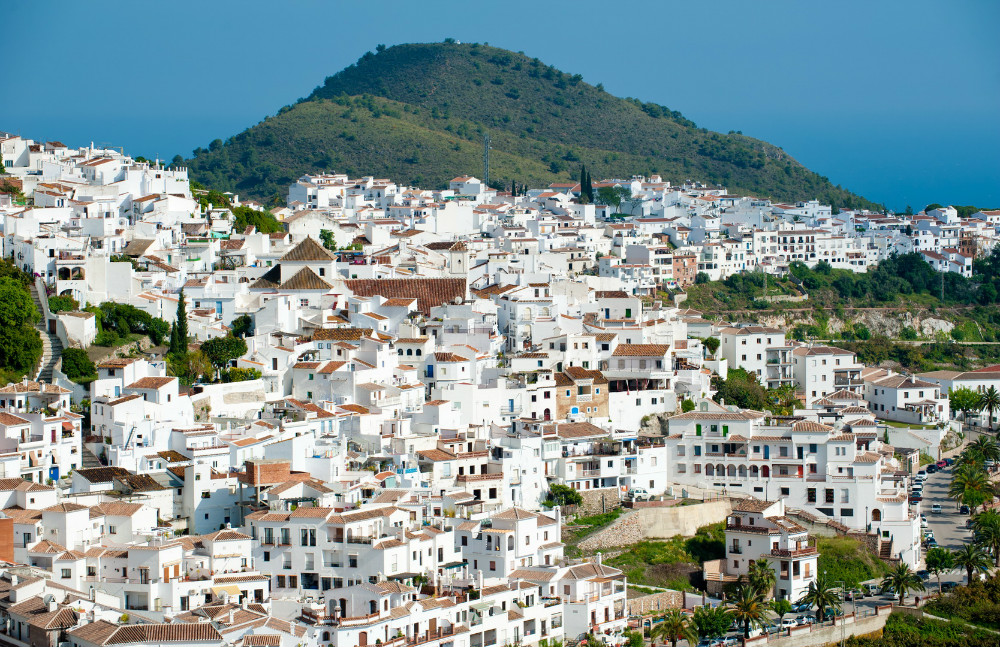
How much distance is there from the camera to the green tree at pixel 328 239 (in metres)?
48.1

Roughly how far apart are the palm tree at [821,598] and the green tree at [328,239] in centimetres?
2219

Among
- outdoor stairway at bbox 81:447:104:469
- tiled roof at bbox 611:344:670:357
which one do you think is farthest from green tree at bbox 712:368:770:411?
outdoor stairway at bbox 81:447:104:469

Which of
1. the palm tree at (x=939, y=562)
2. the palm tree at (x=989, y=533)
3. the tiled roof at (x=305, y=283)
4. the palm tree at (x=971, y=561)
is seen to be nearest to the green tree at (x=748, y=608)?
the palm tree at (x=939, y=562)

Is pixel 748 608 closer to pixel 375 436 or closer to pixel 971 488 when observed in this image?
pixel 375 436

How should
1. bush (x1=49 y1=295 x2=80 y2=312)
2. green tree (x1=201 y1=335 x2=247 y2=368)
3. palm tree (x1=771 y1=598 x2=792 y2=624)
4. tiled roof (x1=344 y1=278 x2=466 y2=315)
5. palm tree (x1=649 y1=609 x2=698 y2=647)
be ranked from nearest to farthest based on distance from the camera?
palm tree (x1=649 y1=609 x2=698 y2=647) < palm tree (x1=771 y1=598 x2=792 y2=624) < bush (x1=49 y1=295 x2=80 y2=312) < green tree (x1=201 y1=335 x2=247 y2=368) < tiled roof (x1=344 y1=278 x2=466 y2=315)

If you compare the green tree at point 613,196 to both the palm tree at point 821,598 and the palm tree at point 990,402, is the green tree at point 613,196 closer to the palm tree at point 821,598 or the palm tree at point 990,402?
the palm tree at point 990,402

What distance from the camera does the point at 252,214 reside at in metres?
47.4

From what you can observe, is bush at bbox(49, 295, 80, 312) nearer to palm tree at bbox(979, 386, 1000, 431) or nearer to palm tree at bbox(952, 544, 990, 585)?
palm tree at bbox(952, 544, 990, 585)

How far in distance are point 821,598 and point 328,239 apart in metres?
23.6

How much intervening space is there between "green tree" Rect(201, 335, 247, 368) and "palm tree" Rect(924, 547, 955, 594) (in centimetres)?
1561

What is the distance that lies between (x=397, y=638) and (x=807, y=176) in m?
73.3

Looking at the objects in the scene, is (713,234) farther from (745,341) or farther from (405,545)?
(405,545)

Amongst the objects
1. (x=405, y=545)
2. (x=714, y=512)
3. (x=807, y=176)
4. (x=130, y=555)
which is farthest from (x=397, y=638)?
(x=807, y=176)

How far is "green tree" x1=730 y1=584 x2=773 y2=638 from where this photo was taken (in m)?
28.3
